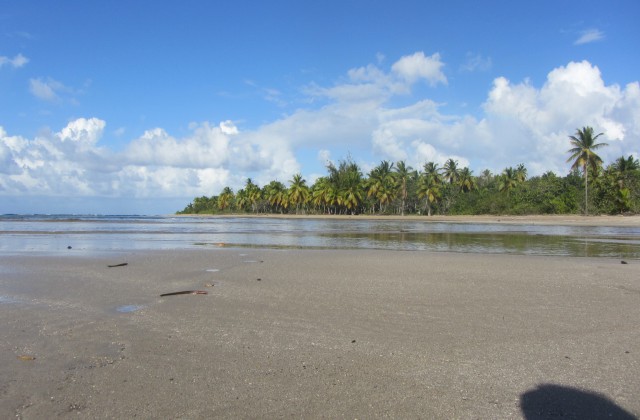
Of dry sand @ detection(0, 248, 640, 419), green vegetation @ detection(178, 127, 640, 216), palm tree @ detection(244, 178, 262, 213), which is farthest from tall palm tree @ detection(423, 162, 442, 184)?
dry sand @ detection(0, 248, 640, 419)

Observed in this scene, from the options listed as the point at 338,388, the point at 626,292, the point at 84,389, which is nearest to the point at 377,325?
the point at 338,388

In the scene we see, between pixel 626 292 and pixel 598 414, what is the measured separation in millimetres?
5541

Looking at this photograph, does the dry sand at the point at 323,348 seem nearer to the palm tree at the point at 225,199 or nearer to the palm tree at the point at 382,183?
the palm tree at the point at 382,183

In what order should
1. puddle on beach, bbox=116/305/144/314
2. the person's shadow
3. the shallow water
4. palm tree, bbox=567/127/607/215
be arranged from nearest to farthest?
the person's shadow
puddle on beach, bbox=116/305/144/314
the shallow water
palm tree, bbox=567/127/607/215

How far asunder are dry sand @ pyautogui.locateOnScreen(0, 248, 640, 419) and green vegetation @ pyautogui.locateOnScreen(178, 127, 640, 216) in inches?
2162

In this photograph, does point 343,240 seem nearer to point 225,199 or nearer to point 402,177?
point 402,177

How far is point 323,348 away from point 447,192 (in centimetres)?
8211

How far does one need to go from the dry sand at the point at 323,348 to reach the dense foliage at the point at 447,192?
55.6 m

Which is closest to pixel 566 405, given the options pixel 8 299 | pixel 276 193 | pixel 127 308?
pixel 127 308

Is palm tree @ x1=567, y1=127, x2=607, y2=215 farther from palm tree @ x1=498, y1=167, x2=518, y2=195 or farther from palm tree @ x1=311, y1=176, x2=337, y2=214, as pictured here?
palm tree @ x1=311, y1=176, x2=337, y2=214

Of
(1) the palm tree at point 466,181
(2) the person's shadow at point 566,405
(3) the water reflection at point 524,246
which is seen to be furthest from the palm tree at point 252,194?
(2) the person's shadow at point 566,405

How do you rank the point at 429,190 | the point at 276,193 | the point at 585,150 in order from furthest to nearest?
the point at 276,193, the point at 429,190, the point at 585,150

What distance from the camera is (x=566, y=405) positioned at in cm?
354

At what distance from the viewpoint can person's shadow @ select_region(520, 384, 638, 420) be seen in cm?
338
